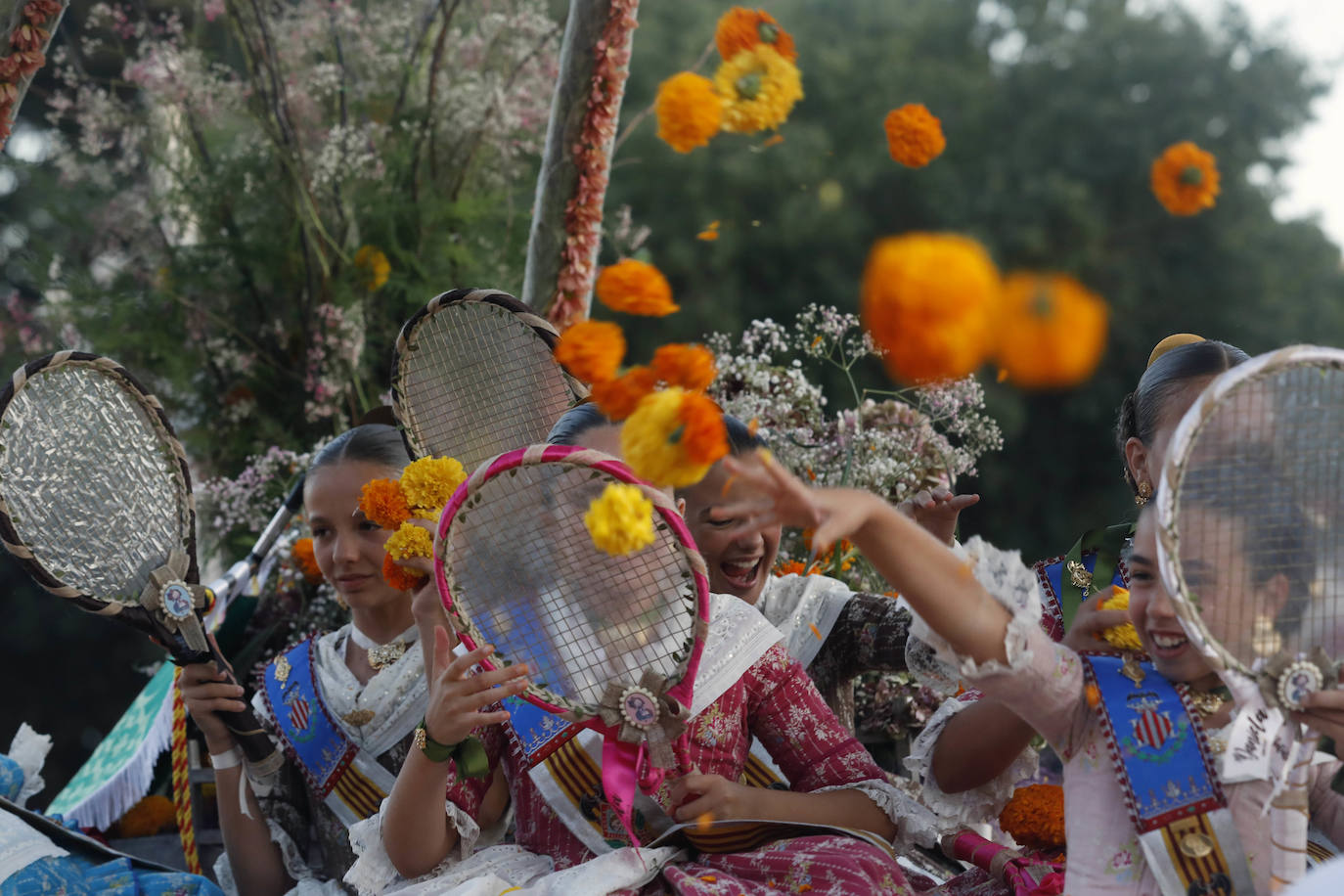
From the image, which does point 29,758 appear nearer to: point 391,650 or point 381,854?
point 391,650

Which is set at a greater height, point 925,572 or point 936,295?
point 936,295

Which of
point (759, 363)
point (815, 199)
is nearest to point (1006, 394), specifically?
point (815, 199)

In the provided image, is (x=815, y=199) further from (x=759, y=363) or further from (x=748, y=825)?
(x=748, y=825)

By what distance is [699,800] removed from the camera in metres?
2.04

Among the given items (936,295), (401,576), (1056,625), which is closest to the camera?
(936,295)

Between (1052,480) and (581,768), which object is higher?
(581,768)

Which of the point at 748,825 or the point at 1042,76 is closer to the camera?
the point at 748,825

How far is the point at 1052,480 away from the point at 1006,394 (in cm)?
160

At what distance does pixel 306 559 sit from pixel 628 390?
2.42 m

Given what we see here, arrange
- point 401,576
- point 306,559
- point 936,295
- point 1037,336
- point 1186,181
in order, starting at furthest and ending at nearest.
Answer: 1. point 306,559
2. point 1186,181
3. point 401,576
4. point 1037,336
5. point 936,295

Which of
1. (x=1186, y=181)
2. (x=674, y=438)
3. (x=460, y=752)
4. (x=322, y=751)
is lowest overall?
(x=322, y=751)

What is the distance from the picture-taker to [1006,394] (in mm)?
11828

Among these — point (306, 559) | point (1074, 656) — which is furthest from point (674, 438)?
point (306, 559)

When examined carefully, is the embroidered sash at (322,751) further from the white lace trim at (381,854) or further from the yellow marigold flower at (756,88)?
the yellow marigold flower at (756,88)
